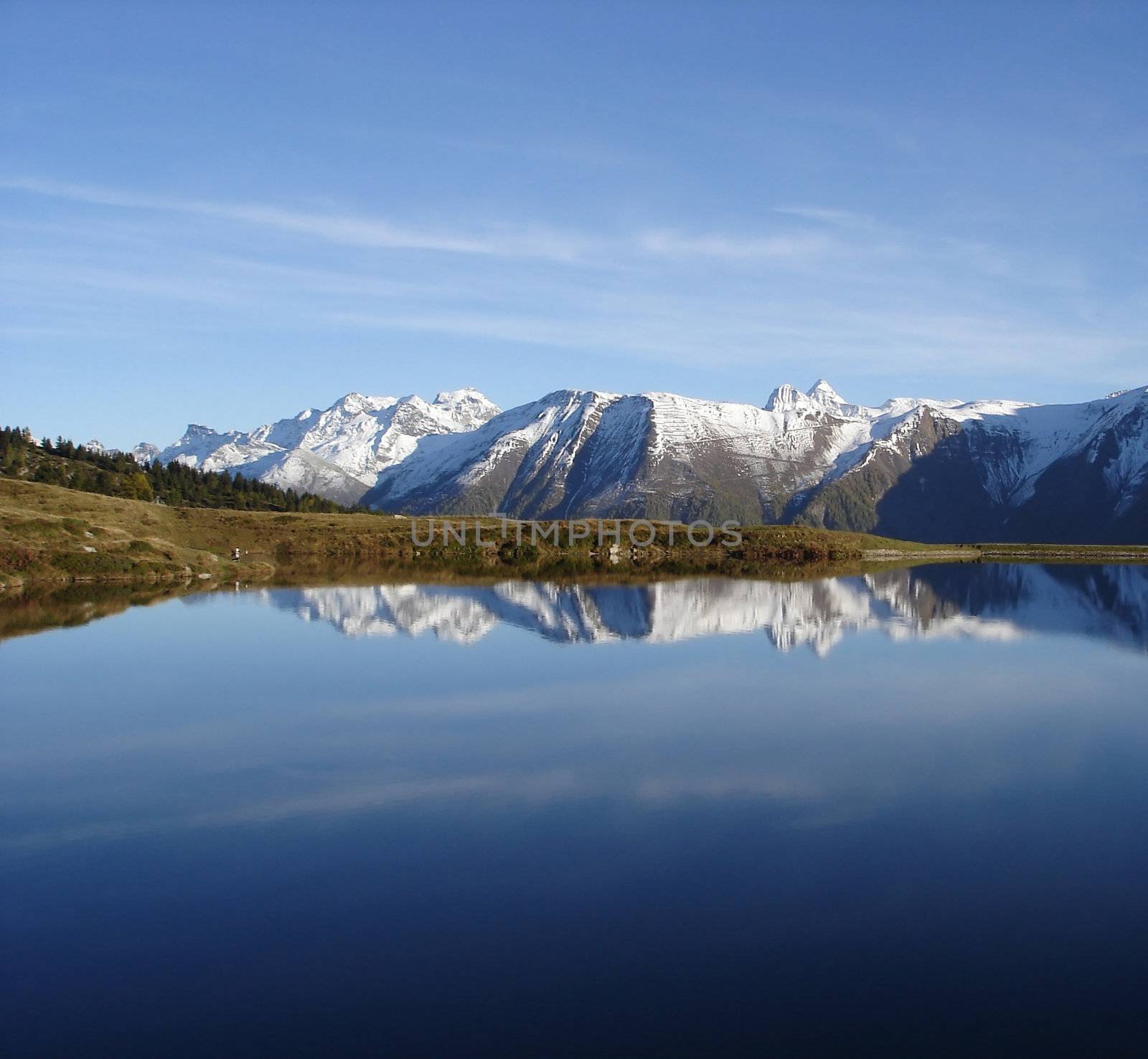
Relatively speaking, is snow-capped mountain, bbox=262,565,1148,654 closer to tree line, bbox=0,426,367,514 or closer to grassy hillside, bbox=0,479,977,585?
grassy hillside, bbox=0,479,977,585

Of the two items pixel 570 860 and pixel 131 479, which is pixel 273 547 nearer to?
pixel 131 479

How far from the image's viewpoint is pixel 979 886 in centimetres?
1869

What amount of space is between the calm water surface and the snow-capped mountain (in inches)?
498

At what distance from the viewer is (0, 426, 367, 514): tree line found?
135 m

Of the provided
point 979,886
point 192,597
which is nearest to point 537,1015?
point 979,886

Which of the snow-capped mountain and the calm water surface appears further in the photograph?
the snow-capped mountain

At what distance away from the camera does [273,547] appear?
113 meters

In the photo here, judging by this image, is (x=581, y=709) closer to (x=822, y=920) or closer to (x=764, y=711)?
(x=764, y=711)

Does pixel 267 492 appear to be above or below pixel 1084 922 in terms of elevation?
above

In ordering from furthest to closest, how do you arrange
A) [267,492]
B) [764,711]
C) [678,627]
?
[267,492], [678,627], [764,711]

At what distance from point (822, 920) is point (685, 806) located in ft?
20.6

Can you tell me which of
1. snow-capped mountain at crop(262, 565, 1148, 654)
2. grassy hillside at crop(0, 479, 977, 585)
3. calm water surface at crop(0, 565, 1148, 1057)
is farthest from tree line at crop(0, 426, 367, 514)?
calm water surface at crop(0, 565, 1148, 1057)

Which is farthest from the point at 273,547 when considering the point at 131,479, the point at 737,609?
the point at 737,609

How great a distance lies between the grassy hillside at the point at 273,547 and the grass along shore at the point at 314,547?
0.51 ft
